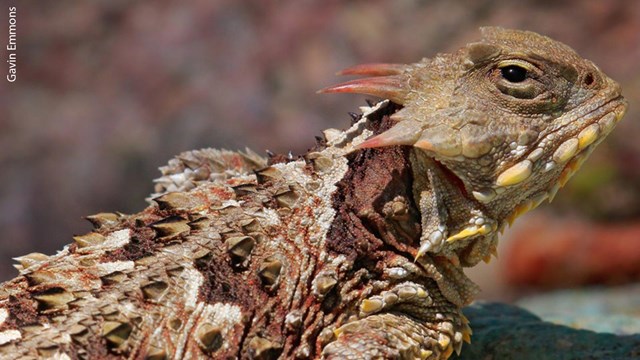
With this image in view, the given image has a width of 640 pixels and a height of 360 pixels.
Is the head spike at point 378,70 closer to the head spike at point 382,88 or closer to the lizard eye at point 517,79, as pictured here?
the head spike at point 382,88

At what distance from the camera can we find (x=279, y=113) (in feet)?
43.8

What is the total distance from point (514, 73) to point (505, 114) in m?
0.21

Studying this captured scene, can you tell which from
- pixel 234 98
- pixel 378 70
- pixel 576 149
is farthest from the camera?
pixel 234 98

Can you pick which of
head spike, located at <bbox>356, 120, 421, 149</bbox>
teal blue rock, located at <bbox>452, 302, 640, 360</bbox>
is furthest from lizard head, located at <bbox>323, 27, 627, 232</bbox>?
teal blue rock, located at <bbox>452, 302, 640, 360</bbox>

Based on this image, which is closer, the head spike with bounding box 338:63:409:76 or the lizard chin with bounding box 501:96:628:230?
the lizard chin with bounding box 501:96:628:230

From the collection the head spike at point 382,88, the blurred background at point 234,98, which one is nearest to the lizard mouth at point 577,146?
the head spike at point 382,88

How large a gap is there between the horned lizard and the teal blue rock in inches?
21.8

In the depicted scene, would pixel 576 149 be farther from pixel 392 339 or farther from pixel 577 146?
pixel 392 339

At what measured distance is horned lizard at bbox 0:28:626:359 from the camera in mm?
3469

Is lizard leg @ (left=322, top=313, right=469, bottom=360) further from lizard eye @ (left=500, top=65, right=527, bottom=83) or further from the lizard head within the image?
lizard eye @ (left=500, top=65, right=527, bottom=83)

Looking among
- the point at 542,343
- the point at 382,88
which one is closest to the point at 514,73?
the point at 382,88

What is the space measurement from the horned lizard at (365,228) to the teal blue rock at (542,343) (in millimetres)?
553

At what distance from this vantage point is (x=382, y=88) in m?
3.86

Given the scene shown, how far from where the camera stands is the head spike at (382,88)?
3.85 metres
